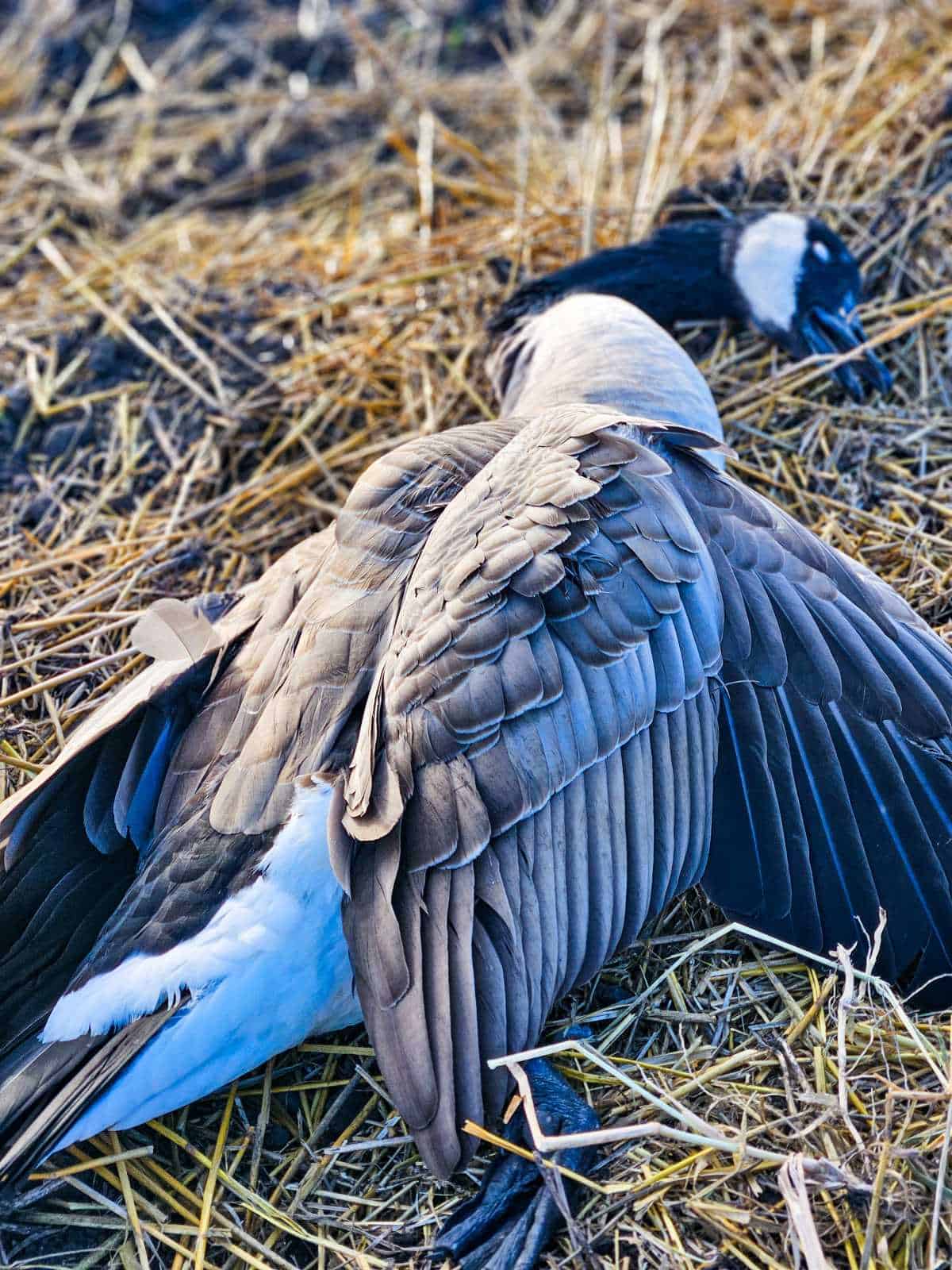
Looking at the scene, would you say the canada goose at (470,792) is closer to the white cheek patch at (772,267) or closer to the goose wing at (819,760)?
the goose wing at (819,760)

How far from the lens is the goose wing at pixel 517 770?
2441 millimetres

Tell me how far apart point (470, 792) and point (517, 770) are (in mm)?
104

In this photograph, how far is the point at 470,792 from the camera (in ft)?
8.07

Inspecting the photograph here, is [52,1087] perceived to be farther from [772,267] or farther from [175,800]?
[772,267]

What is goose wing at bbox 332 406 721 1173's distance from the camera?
8.01 feet

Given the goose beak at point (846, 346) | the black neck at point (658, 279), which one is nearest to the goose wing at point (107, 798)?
the black neck at point (658, 279)

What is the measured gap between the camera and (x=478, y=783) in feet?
8.09

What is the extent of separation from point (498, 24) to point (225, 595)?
15.9 feet

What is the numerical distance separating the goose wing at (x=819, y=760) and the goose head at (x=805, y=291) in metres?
1.59

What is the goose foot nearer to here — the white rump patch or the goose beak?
the white rump patch

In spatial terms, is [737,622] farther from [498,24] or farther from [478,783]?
[498,24]

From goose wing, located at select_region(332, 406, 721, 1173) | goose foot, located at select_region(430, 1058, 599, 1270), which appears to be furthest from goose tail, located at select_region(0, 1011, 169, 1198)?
goose foot, located at select_region(430, 1058, 599, 1270)

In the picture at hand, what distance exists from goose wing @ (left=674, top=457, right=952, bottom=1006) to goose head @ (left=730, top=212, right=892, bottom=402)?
159 centimetres

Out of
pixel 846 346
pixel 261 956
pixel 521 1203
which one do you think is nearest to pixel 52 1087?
pixel 261 956
